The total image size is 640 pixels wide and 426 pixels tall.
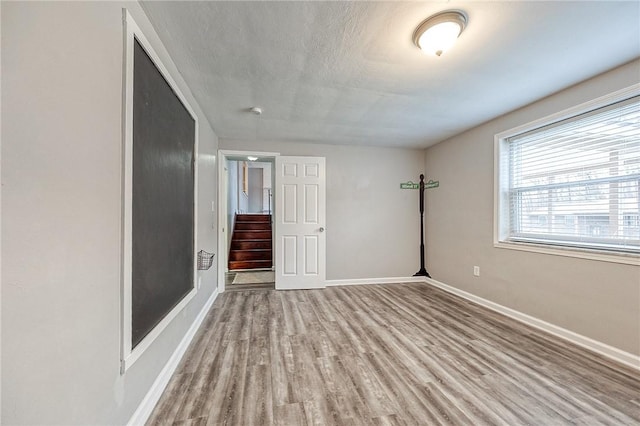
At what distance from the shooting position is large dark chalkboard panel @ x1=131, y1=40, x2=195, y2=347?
137 centimetres

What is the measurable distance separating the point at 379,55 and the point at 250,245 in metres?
4.74

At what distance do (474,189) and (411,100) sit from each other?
1672 millimetres

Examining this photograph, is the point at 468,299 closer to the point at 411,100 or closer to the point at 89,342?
the point at 411,100

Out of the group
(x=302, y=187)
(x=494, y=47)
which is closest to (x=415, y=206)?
(x=302, y=187)

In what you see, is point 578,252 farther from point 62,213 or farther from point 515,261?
point 62,213

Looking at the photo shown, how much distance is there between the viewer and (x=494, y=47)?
1779 millimetres

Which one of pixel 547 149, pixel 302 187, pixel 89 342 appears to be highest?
pixel 547 149

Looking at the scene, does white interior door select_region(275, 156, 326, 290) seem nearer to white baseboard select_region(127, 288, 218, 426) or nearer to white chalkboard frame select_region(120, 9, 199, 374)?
white baseboard select_region(127, 288, 218, 426)

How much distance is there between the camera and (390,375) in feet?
6.01

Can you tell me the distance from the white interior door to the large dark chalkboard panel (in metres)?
1.93

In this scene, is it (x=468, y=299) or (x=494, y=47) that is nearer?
(x=494, y=47)

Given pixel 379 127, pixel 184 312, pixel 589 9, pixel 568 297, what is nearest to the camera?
pixel 589 9

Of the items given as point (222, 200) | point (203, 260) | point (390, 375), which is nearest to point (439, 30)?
point (390, 375)

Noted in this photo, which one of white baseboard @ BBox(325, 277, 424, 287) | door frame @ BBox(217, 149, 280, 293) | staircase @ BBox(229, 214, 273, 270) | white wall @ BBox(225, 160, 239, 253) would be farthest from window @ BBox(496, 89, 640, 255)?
staircase @ BBox(229, 214, 273, 270)
